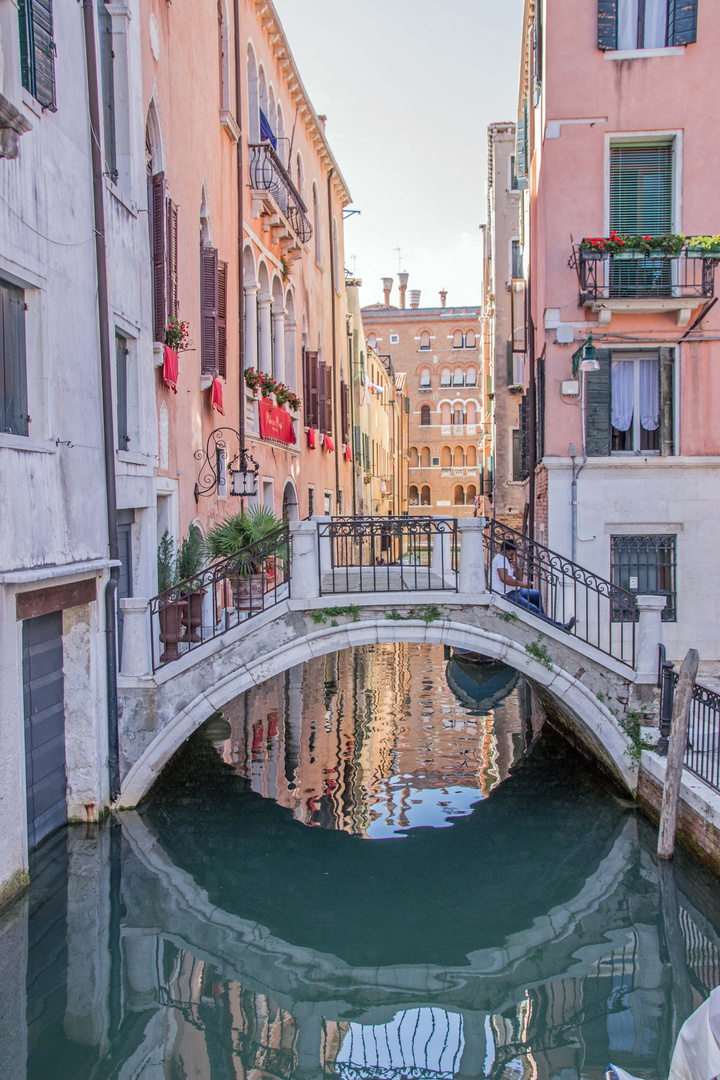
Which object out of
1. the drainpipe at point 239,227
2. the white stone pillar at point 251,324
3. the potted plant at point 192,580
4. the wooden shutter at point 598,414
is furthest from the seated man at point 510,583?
the white stone pillar at point 251,324

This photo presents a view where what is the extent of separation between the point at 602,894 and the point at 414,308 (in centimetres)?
5406

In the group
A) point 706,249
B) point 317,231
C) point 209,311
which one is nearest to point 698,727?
point 706,249

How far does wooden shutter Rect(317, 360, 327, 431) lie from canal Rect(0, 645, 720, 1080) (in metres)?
10.8

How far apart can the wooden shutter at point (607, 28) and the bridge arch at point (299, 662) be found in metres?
8.83

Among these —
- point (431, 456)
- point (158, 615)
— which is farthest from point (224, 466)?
point (431, 456)

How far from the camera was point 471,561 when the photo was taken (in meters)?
9.55

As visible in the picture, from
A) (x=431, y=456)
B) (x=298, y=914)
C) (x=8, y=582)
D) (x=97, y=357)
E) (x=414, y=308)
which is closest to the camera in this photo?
(x=8, y=582)

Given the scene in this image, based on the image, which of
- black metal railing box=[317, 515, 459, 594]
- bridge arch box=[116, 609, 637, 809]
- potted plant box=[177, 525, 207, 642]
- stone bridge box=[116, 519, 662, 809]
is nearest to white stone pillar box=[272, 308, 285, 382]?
potted plant box=[177, 525, 207, 642]

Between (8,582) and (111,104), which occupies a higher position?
(111,104)

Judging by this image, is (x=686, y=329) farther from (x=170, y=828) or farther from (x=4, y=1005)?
(x=4, y=1005)

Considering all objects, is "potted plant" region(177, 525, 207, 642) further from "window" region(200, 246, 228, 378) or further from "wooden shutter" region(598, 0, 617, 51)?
"wooden shutter" region(598, 0, 617, 51)

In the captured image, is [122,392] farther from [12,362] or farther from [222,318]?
[222,318]

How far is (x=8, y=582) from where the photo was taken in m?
6.81

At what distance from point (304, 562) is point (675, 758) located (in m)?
3.90
